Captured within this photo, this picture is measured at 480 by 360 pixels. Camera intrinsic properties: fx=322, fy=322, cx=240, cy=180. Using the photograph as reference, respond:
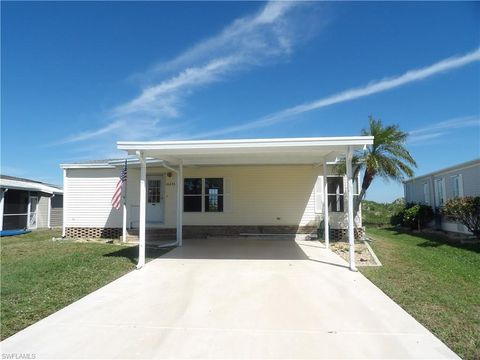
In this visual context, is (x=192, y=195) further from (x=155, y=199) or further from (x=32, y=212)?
(x=32, y=212)

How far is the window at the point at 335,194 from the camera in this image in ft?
39.6

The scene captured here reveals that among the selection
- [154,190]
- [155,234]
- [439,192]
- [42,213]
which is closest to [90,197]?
[154,190]

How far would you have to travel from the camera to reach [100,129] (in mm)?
18188

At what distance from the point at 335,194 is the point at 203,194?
5.05 meters

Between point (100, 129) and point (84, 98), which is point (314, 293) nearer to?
point (84, 98)

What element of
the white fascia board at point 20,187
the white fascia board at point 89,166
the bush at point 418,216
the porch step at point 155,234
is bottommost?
the porch step at point 155,234

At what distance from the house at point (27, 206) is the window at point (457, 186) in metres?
20.5

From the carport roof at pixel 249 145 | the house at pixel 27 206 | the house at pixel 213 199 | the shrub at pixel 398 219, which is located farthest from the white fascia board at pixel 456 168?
the house at pixel 27 206

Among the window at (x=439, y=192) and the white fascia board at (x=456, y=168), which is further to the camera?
the window at (x=439, y=192)

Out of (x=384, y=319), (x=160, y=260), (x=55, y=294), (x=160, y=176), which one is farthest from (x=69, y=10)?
(x=384, y=319)

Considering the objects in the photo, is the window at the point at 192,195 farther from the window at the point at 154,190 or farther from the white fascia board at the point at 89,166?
the white fascia board at the point at 89,166

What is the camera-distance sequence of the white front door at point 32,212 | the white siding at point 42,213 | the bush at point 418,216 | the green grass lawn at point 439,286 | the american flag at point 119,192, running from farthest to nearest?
1. the white siding at point 42,213
2. the white front door at point 32,212
3. the bush at point 418,216
4. the american flag at point 119,192
5. the green grass lawn at point 439,286

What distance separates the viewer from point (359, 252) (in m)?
8.88

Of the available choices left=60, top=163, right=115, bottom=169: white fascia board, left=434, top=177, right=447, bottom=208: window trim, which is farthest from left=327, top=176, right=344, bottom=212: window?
left=60, top=163, right=115, bottom=169: white fascia board
